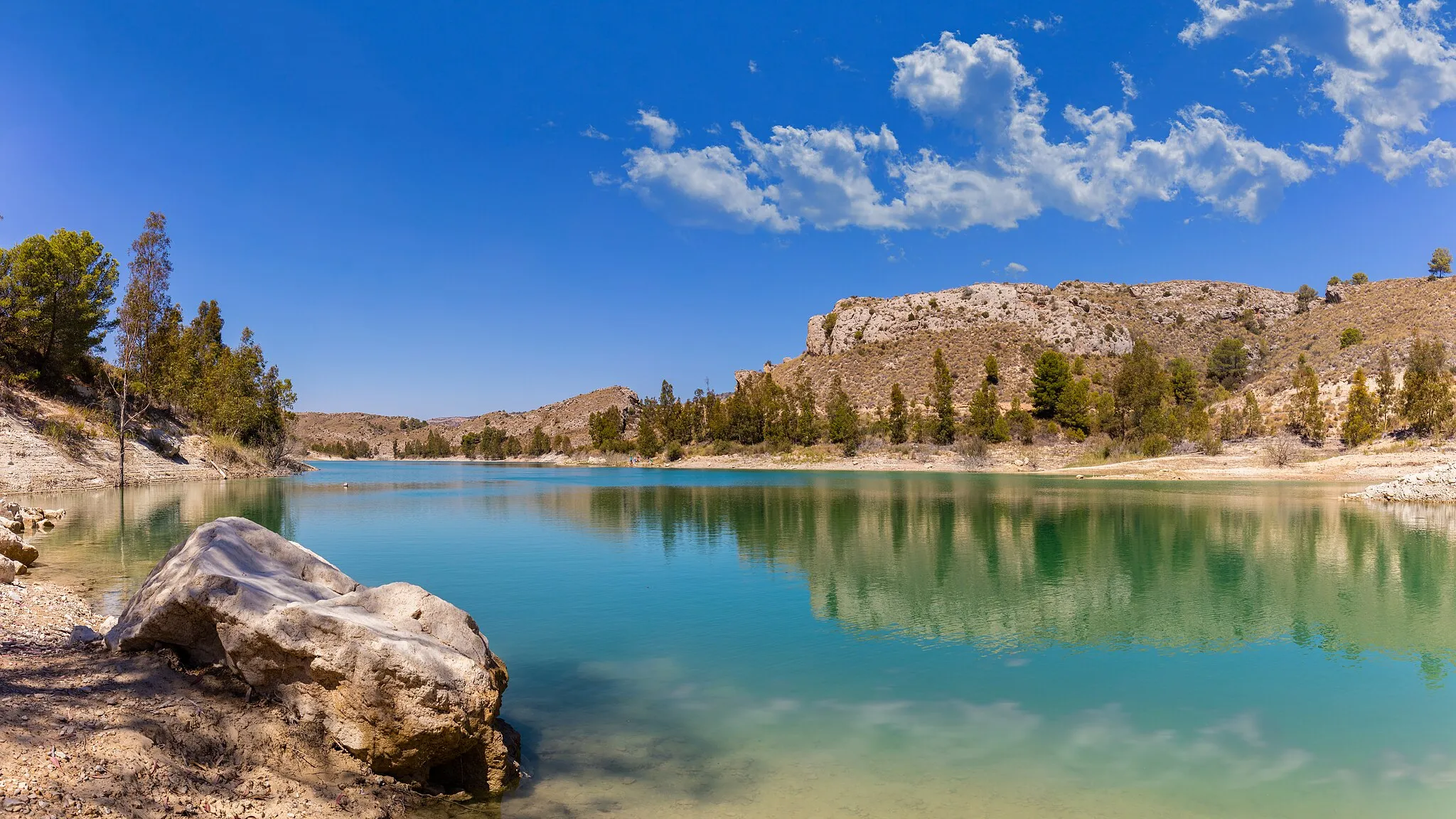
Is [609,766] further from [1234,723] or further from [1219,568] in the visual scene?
[1219,568]

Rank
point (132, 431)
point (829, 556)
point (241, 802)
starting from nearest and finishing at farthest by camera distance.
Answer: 1. point (241, 802)
2. point (829, 556)
3. point (132, 431)

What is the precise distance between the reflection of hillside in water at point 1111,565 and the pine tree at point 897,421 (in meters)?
52.6

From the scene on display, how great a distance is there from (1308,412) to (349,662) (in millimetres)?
73784

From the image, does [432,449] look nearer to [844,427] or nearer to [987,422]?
[844,427]

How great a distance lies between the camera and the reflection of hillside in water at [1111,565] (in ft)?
42.8

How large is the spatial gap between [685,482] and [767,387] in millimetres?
56788

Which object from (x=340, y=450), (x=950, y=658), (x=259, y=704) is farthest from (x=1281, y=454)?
(x=340, y=450)

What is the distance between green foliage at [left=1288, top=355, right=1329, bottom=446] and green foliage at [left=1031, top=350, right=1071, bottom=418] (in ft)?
74.9

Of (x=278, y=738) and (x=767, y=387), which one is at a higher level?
(x=767, y=387)

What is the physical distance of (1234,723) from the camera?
872 centimetres

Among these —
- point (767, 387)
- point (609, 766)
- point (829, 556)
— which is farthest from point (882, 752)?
point (767, 387)

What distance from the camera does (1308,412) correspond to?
60.9 m

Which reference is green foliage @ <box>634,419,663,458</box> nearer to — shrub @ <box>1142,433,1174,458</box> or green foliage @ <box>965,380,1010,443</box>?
green foliage @ <box>965,380,1010,443</box>

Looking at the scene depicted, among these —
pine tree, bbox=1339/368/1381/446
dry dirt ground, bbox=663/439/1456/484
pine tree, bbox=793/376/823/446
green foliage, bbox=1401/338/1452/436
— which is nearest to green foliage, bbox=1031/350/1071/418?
dry dirt ground, bbox=663/439/1456/484
